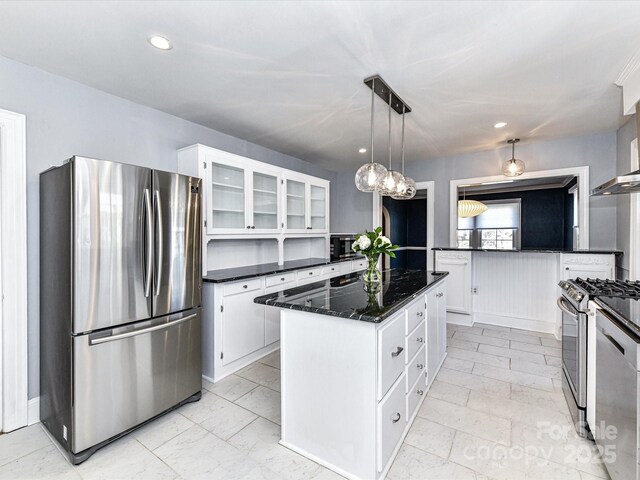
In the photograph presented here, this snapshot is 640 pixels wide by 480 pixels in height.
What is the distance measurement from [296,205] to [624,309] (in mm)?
3414

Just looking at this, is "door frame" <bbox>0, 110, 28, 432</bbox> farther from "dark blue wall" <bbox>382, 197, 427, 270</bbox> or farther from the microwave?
"dark blue wall" <bbox>382, 197, 427, 270</bbox>

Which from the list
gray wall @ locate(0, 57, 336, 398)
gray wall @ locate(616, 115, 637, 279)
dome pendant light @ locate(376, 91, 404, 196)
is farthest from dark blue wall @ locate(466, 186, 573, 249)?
gray wall @ locate(0, 57, 336, 398)

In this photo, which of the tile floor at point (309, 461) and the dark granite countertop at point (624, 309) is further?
the tile floor at point (309, 461)

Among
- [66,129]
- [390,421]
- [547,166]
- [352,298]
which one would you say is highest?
[547,166]

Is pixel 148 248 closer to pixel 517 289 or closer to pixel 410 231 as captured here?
pixel 517 289

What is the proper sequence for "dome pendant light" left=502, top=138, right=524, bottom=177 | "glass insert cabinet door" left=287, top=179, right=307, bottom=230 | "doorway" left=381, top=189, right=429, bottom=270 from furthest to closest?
"doorway" left=381, top=189, right=429, bottom=270, "glass insert cabinet door" left=287, top=179, right=307, bottom=230, "dome pendant light" left=502, top=138, right=524, bottom=177

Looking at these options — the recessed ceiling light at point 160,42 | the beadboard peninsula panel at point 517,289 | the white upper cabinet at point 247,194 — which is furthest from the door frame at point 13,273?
the beadboard peninsula panel at point 517,289

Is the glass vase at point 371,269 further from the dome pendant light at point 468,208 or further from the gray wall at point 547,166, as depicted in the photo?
the dome pendant light at point 468,208

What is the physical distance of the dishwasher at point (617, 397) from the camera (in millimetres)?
1265

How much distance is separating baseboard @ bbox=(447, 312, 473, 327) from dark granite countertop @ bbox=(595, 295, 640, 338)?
2.64 metres

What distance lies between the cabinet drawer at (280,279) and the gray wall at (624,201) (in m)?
3.55

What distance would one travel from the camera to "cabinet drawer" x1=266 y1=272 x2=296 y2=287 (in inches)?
128

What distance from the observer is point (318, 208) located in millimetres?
4719

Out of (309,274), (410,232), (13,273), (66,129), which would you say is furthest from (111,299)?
(410,232)
